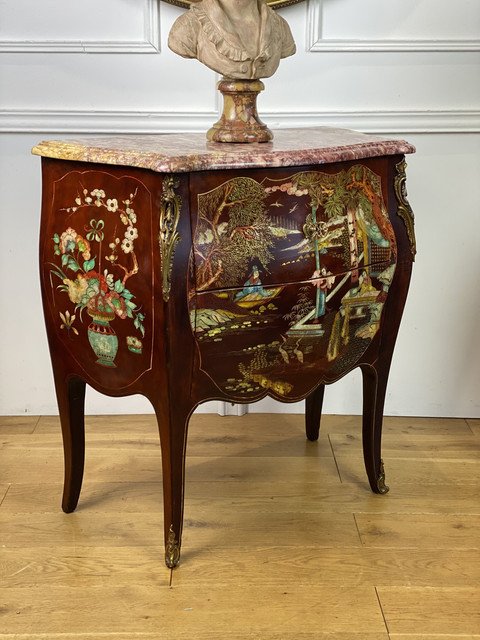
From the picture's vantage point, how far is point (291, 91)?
2.57 meters

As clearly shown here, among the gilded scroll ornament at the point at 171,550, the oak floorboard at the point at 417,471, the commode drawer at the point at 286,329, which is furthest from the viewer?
the oak floorboard at the point at 417,471

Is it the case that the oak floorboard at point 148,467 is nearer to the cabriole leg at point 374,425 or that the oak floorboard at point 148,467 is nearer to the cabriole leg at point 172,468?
the cabriole leg at point 374,425

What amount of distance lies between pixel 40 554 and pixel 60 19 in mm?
1484

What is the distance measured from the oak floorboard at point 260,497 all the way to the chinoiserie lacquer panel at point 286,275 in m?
0.38

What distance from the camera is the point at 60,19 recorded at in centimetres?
250

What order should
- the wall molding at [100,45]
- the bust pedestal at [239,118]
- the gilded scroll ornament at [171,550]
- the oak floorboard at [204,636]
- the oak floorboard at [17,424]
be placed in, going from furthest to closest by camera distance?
the oak floorboard at [17,424]
the wall molding at [100,45]
the bust pedestal at [239,118]
the gilded scroll ornament at [171,550]
the oak floorboard at [204,636]

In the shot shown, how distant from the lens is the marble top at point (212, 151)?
5.58 ft

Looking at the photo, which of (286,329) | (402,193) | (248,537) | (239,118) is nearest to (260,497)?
(248,537)

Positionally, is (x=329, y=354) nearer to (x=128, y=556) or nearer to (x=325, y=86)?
(x=128, y=556)

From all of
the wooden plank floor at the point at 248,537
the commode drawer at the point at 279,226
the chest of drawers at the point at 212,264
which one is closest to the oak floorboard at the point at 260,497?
the wooden plank floor at the point at 248,537

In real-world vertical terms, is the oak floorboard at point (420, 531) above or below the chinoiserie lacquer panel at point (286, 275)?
below

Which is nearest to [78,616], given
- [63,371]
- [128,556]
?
[128,556]

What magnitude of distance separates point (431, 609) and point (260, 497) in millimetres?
591

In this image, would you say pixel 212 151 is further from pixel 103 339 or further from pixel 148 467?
pixel 148 467
